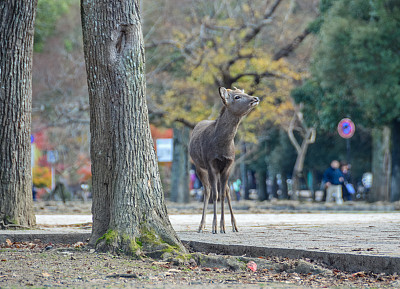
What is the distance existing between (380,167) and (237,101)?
76.8 feet

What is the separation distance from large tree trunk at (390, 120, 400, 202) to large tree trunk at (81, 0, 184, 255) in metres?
21.0

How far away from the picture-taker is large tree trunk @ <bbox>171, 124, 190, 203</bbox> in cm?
3494

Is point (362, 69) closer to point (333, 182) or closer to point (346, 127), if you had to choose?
point (346, 127)

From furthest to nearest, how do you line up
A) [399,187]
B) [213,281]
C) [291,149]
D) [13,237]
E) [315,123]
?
[291,149], [315,123], [399,187], [13,237], [213,281]

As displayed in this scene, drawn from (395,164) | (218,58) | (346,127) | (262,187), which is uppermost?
(218,58)

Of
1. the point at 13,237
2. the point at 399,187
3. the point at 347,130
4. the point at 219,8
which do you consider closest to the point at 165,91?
the point at 219,8

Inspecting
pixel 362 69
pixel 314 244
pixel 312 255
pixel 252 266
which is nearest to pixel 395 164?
pixel 362 69

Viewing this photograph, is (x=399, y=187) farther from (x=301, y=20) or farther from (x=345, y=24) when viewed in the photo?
(x=301, y=20)

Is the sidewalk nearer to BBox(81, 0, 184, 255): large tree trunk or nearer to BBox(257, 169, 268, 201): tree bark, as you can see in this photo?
BBox(81, 0, 184, 255): large tree trunk

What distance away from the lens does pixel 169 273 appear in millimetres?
6711

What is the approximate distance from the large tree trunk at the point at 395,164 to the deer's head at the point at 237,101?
18.1 metres

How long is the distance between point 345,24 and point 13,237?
21060 mm

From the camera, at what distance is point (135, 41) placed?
27.1 ft

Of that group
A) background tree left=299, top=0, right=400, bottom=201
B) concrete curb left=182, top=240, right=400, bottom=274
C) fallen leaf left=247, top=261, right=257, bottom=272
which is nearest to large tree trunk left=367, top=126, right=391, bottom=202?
background tree left=299, top=0, right=400, bottom=201
